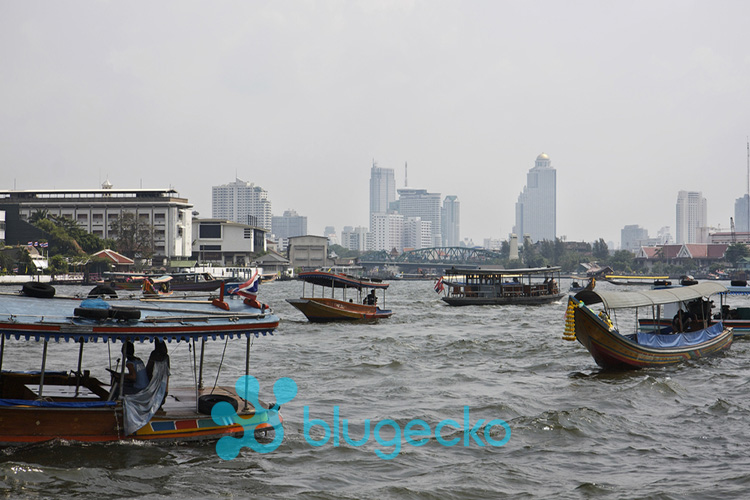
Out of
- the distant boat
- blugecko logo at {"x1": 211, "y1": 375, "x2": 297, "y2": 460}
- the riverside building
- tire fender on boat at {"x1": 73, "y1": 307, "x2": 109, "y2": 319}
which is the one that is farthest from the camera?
the riverside building

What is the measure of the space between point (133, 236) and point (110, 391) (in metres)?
86.9

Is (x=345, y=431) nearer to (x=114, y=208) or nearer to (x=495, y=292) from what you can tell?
(x=495, y=292)

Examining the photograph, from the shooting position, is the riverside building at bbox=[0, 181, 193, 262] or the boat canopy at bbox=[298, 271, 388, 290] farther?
the riverside building at bbox=[0, 181, 193, 262]

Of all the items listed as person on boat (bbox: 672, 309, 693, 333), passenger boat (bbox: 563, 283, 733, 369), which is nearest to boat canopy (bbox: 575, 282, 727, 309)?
passenger boat (bbox: 563, 283, 733, 369)

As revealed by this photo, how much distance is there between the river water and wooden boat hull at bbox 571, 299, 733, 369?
337 millimetres

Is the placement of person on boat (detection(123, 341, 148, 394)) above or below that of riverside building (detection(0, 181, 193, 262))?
below

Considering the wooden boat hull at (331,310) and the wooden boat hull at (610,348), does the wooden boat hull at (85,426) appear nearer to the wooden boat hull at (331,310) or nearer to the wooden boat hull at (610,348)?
the wooden boat hull at (610,348)

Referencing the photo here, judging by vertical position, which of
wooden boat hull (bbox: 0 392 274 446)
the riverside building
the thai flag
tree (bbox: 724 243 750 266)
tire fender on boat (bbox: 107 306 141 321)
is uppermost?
the riverside building

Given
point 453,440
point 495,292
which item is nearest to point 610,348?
point 453,440

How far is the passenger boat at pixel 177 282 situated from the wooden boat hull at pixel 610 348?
164 ft

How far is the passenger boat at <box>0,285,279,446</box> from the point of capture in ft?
33.1

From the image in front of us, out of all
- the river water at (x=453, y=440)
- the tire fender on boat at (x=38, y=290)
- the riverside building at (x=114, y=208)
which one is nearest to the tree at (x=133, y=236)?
the riverside building at (x=114, y=208)

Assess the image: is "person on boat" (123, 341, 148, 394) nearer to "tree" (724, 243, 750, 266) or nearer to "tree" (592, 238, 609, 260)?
"tree" (724, 243, 750, 266)

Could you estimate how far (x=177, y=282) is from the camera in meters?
68.5
